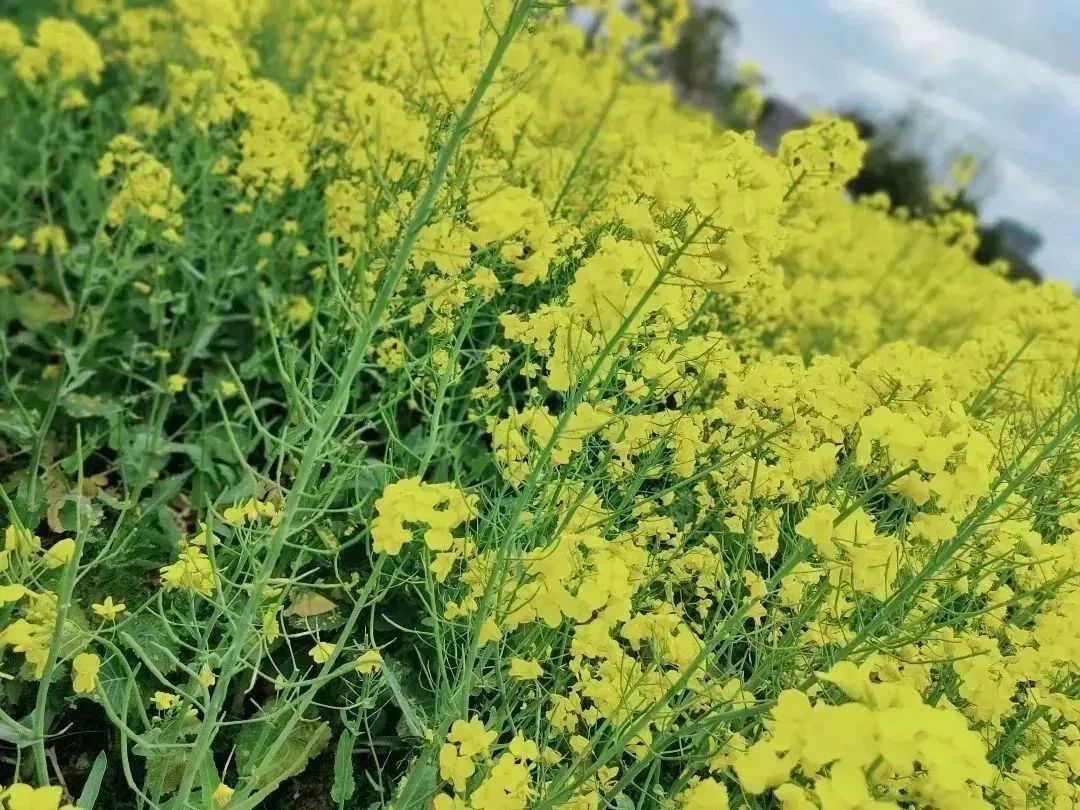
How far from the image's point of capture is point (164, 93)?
11.8 feet

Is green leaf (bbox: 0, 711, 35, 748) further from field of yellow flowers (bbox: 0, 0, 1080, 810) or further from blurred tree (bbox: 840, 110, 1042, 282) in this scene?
blurred tree (bbox: 840, 110, 1042, 282)

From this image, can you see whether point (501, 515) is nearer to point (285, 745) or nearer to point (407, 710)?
point (407, 710)

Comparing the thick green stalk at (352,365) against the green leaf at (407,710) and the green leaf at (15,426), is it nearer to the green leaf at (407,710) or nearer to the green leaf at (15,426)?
the green leaf at (407,710)

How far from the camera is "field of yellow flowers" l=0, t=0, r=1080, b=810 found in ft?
4.46

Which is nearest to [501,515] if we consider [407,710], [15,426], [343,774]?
[407,710]

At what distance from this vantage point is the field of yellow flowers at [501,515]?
1359 millimetres

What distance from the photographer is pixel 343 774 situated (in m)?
1.73

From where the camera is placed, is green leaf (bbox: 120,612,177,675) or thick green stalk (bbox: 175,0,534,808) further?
green leaf (bbox: 120,612,177,675)

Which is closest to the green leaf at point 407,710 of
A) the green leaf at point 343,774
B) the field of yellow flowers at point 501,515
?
the field of yellow flowers at point 501,515

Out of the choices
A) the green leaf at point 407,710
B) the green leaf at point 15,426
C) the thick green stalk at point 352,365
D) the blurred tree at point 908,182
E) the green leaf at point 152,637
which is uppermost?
the blurred tree at point 908,182

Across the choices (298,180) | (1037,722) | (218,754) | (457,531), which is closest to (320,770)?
(218,754)

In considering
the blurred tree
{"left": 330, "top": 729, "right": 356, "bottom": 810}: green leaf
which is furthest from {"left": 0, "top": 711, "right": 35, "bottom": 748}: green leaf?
the blurred tree

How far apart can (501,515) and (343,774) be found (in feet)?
1.90

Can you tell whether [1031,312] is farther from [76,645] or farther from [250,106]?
[76,645]
